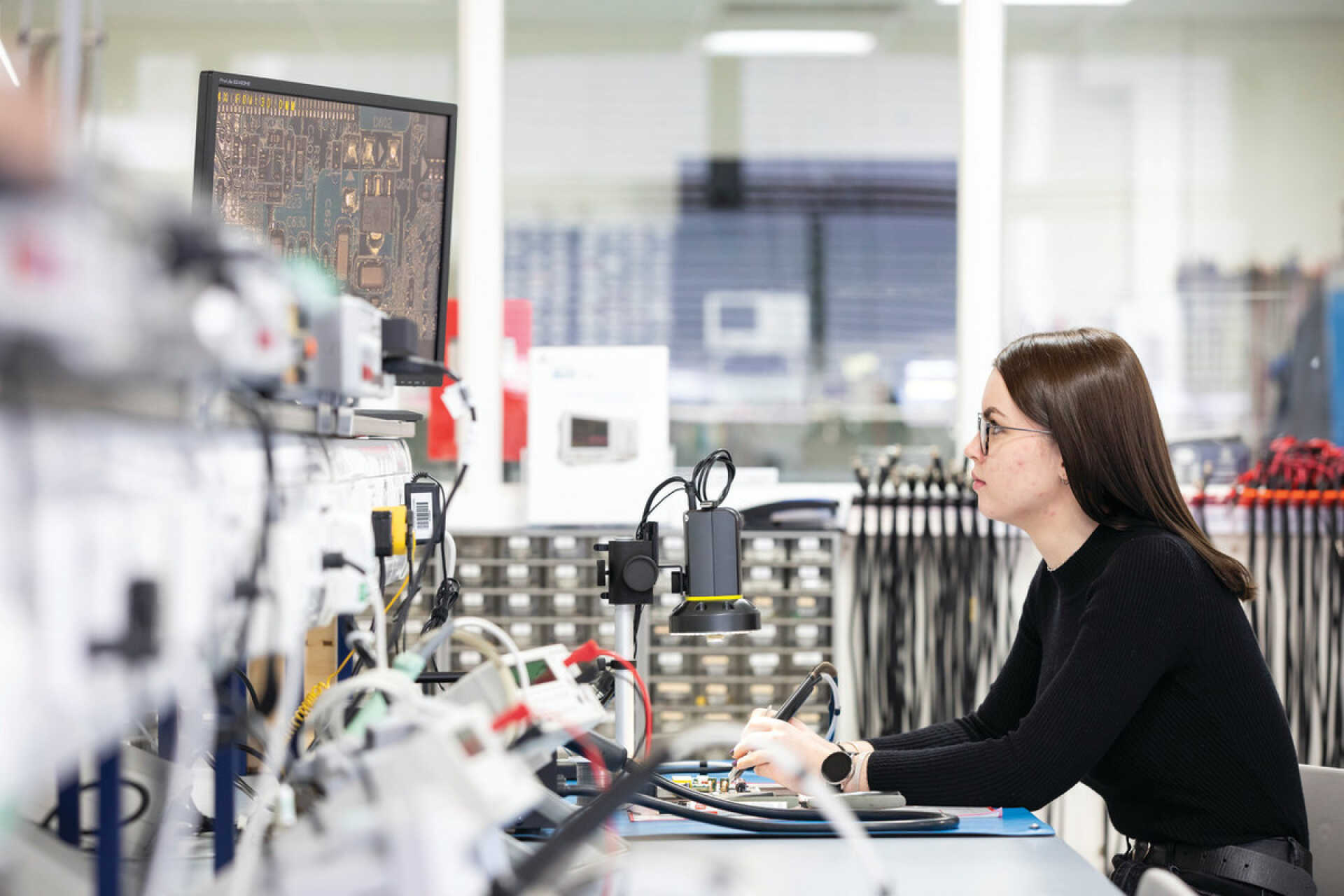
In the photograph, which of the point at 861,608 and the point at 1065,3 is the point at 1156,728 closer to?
the point at 861,608

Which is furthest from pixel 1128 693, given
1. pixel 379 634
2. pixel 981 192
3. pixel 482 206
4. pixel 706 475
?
pixel 482 206

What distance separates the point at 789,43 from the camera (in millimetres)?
3699

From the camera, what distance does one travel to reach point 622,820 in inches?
54.8

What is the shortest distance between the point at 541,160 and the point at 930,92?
4.32 ft

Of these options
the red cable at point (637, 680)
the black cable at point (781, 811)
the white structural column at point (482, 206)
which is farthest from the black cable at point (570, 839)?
the white structural column at point (482, 206)

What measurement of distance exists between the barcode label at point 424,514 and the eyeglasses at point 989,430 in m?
0.82

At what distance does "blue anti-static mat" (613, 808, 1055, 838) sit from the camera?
135cm

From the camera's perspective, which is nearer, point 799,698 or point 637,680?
point 637,680

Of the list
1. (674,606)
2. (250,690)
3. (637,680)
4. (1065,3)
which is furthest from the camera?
(1065,3)

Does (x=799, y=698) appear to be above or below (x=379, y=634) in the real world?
below

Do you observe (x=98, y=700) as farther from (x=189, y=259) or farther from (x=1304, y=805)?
(x=1304, y=805)

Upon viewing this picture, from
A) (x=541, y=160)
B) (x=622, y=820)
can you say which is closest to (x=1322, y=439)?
(x=541, y=160)

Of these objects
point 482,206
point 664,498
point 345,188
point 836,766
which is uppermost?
point 482,206

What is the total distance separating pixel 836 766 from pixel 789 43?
2882mm
